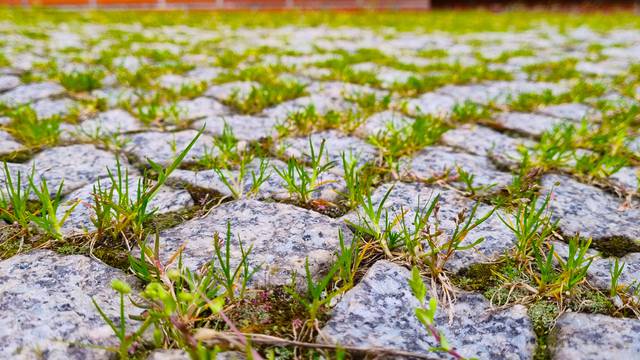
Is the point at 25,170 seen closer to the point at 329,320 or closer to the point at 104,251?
the point at 104,251

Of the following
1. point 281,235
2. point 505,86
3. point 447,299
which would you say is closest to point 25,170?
point 281,235

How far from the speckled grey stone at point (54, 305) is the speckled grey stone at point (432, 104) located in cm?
203

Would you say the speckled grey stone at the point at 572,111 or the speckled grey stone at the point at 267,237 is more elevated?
the speckled grey stone at the point at 267,237

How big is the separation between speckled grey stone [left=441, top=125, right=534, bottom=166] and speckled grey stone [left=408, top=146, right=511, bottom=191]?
0.27ft

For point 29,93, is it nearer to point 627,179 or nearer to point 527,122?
point 527,122

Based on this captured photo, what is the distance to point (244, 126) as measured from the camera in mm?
2469

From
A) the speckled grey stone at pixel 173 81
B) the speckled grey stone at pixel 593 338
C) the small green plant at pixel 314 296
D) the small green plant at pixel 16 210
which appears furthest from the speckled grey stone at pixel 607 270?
the speckled grey stone at pixel 173 81

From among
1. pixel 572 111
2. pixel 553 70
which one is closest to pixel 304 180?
pixel 572 111

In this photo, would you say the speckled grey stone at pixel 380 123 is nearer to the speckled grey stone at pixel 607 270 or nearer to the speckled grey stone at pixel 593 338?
the speckled grey stone at pixel 607 270

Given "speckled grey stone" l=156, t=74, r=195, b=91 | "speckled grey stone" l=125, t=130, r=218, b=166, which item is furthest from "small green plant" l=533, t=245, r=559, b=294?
"speckled grey stone" l=156, t=74, r=195, b=91

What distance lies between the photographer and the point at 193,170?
186cm

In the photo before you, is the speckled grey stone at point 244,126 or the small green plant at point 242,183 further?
the speckled grey stone at point 244,126

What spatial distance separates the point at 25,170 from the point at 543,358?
6.05 ft

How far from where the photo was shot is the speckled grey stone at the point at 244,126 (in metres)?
2.34
